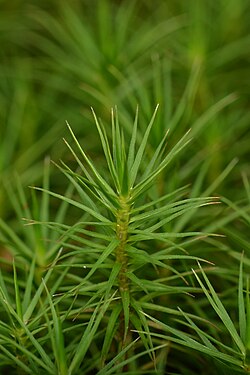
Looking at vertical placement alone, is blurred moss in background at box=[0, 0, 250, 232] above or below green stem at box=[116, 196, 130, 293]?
above

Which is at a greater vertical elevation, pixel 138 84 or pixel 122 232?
pixel 138 84

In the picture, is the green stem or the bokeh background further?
the bokeh background

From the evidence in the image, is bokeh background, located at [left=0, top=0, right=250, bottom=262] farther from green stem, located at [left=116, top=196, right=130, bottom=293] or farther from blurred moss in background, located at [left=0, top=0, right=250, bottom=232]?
green stem, located at [left=116, top=196, right=130, bottom=293]

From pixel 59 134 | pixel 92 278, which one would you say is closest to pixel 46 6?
pixel 59 134

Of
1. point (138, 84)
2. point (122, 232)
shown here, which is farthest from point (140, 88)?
point (122, 232)

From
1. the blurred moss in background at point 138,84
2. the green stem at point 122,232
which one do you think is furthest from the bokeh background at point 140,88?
the green stem at point 122,232

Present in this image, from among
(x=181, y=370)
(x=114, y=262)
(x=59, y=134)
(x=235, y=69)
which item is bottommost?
(x=181, y=370)

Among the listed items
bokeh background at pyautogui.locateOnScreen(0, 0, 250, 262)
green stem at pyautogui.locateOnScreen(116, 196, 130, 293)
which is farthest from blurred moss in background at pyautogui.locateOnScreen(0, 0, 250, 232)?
green stem at pyautogui.locateOnScreen(116, 196, 130, 293)

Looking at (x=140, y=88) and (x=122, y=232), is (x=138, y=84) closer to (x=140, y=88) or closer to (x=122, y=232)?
(x=140, y=88)

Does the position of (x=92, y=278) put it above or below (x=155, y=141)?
below

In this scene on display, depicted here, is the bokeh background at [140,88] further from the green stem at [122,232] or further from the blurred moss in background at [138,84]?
the green stem at [122,232]

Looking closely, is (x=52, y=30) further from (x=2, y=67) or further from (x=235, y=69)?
(x=235, y=69)
